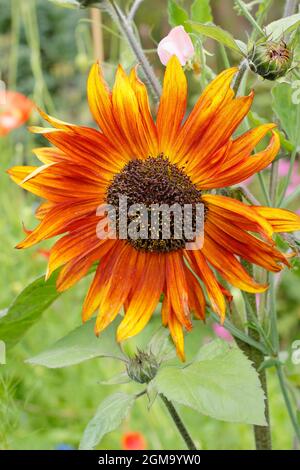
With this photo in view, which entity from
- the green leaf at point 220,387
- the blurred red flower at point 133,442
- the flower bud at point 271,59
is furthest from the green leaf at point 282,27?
the blurred red flower at point 133,442

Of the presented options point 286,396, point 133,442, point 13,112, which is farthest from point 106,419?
point 13,112

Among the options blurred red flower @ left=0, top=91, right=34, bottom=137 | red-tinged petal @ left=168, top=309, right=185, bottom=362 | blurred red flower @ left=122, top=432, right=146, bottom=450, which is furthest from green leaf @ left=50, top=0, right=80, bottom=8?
blurred red flower @ left=0, top=91, right=34, bottom=137

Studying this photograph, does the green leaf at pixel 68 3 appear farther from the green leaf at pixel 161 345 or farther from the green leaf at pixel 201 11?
the green leaf at pixel 161 345

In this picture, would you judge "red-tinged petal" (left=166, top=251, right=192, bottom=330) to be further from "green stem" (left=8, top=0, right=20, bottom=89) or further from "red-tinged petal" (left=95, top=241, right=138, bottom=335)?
"green stem" (left=8, top=0, right=20, bottom=89)

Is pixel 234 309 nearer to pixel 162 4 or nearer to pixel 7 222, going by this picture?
pixel 7 222

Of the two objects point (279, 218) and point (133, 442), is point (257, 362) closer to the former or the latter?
point (279, 218)
